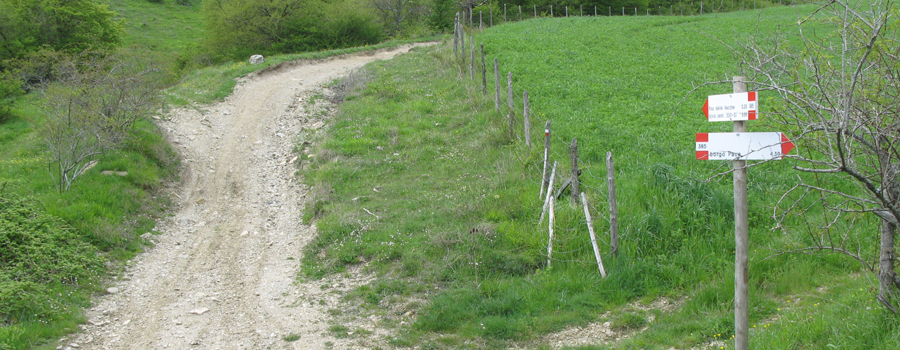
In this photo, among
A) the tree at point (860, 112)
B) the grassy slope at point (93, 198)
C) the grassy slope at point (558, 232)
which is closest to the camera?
the tree at point (860, 112)

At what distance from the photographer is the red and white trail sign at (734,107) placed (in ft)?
13.7

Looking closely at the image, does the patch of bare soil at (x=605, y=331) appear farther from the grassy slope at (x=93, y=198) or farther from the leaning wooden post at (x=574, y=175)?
the grassy slope at (x=93, y=198)

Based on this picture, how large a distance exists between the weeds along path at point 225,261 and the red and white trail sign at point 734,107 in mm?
4623

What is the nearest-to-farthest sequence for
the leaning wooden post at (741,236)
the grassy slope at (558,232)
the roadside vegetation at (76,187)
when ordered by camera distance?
the leaning wooden post at (741,236)
the grassy slope at (558,232)
the roadside vegetation at (76,187)

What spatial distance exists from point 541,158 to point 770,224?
12.9ft

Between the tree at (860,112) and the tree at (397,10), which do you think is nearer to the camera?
the tree at (860,112)

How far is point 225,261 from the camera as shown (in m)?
9.13

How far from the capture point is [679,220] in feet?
24.9

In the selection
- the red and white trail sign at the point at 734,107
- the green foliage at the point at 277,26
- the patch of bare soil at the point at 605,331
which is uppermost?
the green foliage at the point at 277,26

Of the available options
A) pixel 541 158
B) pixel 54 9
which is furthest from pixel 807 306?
pixel 54 9

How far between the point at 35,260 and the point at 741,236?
9.13m

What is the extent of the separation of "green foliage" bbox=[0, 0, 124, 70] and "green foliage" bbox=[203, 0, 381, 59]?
6.09 metres

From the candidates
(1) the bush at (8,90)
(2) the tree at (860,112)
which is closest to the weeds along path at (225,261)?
(2) the tree at (860,112)

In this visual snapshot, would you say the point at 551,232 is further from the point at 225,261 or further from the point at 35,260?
the point at 35,260
